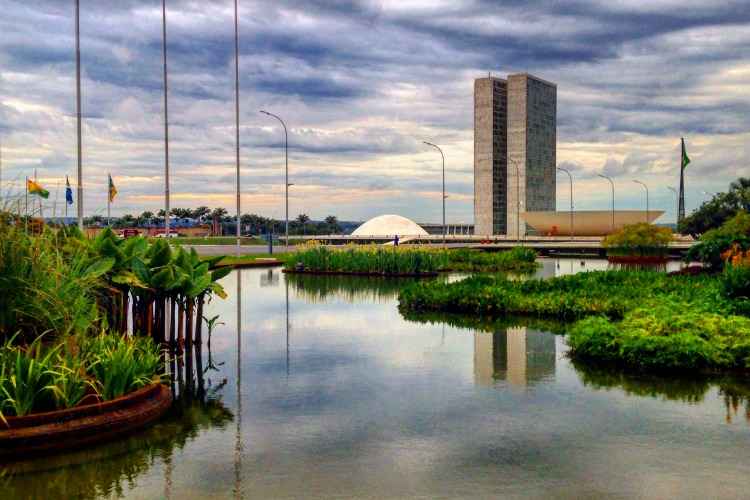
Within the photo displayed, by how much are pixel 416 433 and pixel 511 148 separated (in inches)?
6548

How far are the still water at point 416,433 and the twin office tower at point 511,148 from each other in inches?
6150

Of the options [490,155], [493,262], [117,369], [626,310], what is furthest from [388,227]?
[117,369]

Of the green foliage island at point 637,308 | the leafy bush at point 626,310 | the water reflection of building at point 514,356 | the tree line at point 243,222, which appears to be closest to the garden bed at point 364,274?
the green foliage island at point 637,308

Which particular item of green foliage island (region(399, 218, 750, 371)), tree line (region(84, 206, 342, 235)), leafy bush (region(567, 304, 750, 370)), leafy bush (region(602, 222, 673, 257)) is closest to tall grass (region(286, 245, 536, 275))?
green foliage island (region(399, 218, 750, 371))

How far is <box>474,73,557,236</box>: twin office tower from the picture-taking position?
168875 millimetres

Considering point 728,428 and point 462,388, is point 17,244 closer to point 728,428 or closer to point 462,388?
point 462,388

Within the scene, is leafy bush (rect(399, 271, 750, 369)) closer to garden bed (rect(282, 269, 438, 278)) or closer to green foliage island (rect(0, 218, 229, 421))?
green foliage island (rect(0, 218, 229, 421))

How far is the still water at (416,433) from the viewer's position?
24.9 feet

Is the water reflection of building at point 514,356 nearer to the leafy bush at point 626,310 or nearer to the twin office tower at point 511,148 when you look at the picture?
the leafy bush at point 626,310

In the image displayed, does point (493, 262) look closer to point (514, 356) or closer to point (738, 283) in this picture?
point (738, 283)

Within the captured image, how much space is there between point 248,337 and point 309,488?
9.87 m

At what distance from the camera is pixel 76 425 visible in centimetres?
914

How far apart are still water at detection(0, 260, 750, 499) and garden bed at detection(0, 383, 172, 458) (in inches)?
11.3

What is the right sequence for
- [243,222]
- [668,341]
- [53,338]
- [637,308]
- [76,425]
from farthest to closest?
[243,222] < [637,308] < [668,341] < [53,338] < [76,425]
